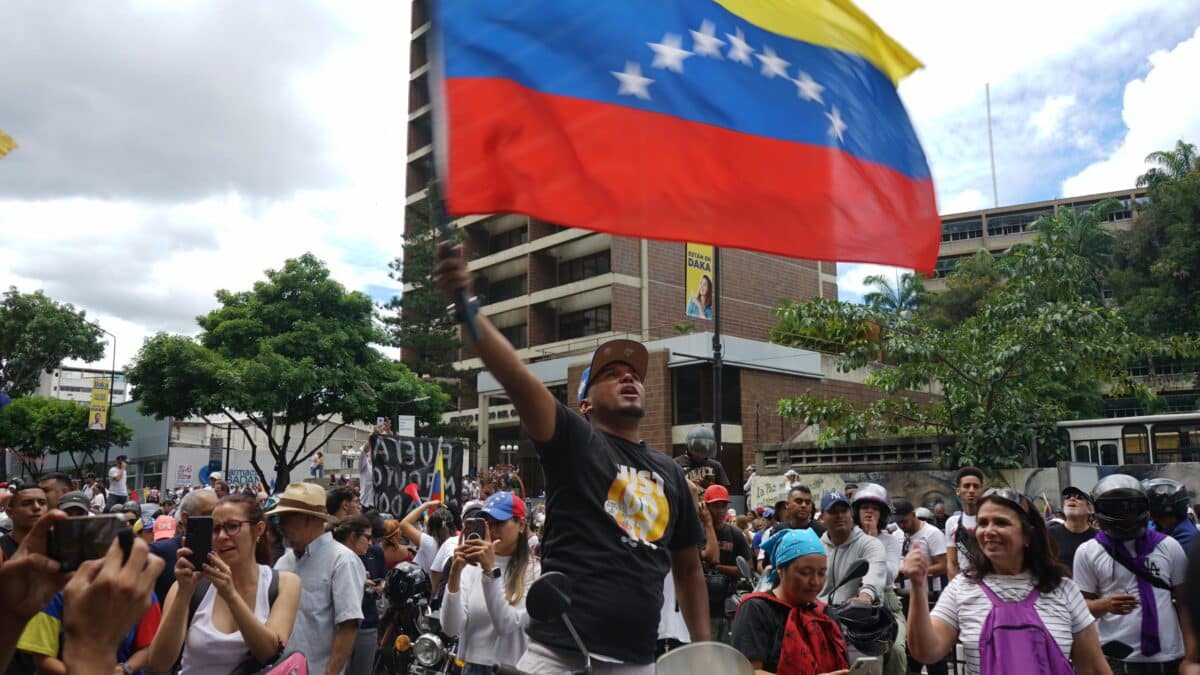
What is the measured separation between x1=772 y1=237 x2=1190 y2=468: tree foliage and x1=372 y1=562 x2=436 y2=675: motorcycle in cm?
1741

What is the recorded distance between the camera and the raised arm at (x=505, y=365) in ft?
8.86

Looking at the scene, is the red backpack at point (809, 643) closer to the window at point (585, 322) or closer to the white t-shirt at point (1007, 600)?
the white t-shirt at point (1007, 600)

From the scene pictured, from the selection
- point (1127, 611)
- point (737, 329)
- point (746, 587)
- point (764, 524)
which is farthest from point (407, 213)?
point (1127, 611)

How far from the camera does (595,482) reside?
3.27m

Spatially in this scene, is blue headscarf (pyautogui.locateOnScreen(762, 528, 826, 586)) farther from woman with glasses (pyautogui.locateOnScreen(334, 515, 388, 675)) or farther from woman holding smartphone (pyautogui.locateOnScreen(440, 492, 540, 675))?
woman with glasses (pyautogui.locateOnScreen(334, 515, 388, 675))

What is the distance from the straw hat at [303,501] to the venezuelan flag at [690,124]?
258cm

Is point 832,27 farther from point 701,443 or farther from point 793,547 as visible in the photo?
point 701,443

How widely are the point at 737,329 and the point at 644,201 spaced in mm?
42608

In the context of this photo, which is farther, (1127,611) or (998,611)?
(1127,611)

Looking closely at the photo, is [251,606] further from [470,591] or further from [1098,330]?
[1098,330]

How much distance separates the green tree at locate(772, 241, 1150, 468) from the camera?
21375 millimetres

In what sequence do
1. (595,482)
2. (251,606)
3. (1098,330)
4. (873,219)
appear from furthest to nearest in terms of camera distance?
(1098,330)
(873,219)
(251,606)
(595,482)

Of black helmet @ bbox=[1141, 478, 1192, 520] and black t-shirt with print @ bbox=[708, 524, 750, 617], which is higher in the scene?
black helmet @ bbox=[1141, 478, 1192, 520]

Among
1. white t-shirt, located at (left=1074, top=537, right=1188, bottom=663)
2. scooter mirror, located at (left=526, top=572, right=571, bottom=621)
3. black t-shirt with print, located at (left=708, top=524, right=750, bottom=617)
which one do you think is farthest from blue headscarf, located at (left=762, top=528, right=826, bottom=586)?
black t-shirt with print, located at (left=708, top=524, right=750, bottom=617)
